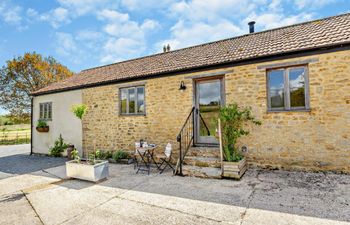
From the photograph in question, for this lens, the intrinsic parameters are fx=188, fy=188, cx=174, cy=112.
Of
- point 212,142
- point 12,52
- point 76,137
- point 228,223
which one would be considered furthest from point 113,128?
point 12,52

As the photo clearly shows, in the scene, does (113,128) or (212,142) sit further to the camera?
(113,128)

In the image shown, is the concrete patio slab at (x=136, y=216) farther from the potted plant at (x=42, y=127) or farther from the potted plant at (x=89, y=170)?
the potted plant at (x=42, y=127)

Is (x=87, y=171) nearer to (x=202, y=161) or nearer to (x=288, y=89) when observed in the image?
(x=202, y=161)

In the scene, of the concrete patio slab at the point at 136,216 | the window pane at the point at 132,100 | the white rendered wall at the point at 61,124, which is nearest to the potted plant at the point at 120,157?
the window pane at the point at 132,100

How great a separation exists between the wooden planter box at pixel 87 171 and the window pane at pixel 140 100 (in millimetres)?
3078

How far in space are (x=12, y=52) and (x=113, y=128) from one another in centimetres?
2032

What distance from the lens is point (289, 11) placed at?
7738 millimetres

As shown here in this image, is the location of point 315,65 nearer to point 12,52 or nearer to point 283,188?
point 283,188

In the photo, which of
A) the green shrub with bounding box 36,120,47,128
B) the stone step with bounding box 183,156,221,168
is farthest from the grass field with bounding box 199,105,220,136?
the green shrub with bounding box 36,120,47,128

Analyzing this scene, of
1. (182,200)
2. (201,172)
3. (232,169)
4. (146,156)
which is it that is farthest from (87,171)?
(232,169)

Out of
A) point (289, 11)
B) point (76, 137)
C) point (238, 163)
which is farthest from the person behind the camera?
point (76, 137)

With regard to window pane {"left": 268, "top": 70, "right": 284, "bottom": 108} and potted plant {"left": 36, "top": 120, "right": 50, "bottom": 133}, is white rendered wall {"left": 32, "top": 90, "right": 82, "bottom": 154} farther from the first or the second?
window pane {"left": 268, "top": 70, "right": 284, "bottom": 108}

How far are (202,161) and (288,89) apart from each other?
11.4ft

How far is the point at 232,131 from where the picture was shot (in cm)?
591
